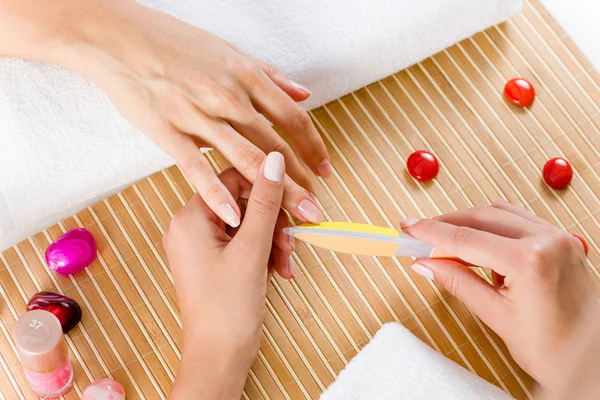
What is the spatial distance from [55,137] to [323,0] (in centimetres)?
40

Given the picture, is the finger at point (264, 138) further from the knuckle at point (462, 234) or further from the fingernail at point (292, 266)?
the knuckle at point (462, 234)

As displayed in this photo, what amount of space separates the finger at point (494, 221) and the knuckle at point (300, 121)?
→ 0.20 m

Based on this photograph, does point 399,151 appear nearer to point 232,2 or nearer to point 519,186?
point 519,186

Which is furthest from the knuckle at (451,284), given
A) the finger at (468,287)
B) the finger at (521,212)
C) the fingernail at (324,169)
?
the fingernail at (324,169)

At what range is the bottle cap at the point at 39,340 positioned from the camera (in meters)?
0.87

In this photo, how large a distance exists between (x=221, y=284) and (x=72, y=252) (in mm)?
230

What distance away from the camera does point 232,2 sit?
107cm

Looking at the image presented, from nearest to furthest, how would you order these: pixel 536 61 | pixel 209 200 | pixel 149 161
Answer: pixel 209 200 → pixel 149 161 → pixel 536 61

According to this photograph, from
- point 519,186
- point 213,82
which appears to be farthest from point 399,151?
point 213,82

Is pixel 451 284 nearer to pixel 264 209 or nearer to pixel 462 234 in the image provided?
pixel 462 234

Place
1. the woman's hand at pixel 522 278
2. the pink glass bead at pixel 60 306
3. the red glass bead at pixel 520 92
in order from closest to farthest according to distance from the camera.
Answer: the woman's hand at pixel 522 278 < the pink glass bead at pixel 60 306 < the red glass bead at pixel 520 92

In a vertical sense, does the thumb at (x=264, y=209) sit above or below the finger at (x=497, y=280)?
above

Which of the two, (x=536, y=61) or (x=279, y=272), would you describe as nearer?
(x=279, y=272)

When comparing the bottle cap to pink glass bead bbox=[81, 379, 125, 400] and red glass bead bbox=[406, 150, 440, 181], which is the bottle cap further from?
red glass bead bbox=[406, 150, 440, 181]
